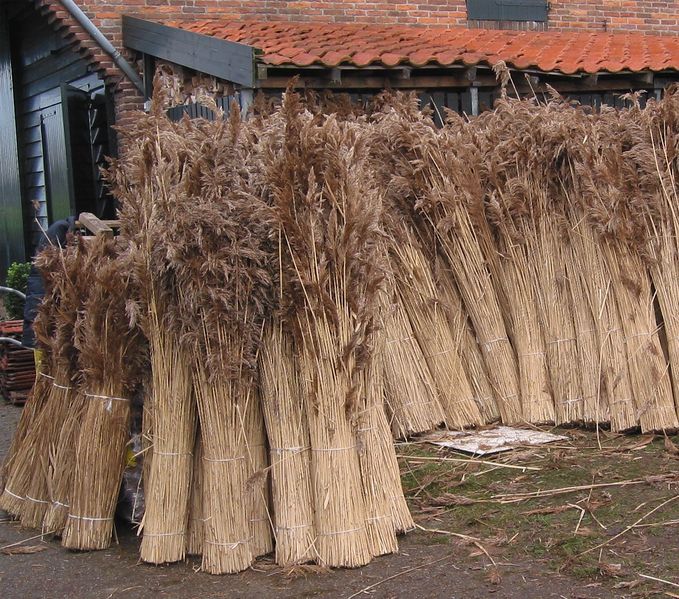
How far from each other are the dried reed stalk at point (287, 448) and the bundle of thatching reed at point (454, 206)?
196cm

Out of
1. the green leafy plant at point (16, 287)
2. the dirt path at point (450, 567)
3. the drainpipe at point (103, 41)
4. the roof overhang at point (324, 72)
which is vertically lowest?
the dirt path at point (450, 567)

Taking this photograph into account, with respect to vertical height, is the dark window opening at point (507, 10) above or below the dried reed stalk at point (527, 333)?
above

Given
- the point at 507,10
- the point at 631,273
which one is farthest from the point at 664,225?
the point at 507,10

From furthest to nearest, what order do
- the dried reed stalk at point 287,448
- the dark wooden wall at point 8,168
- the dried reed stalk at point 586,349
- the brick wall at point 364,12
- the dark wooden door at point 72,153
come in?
the dark wooden wall at point 8,168
the dark wooden door at point 72,153
the brick wall at point 364,12
the dried reed stalk at point 586,349
the dried reed stalk at point 287,448

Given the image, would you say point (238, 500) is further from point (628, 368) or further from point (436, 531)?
point (628, 368)

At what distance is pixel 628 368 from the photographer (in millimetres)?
5719

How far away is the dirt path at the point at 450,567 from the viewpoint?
13.1 ft

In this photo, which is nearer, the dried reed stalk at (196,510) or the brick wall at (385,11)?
the dried reed stalk at (196,510)

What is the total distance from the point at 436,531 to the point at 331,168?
1734 millimetres

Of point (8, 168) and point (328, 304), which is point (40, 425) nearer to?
point (328, 304)

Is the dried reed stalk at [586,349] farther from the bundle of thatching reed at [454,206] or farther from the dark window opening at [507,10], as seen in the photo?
the dark window opening at [507,10]

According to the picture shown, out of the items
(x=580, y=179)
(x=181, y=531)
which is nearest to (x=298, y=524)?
(x=181, y=531)

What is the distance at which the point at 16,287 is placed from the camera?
10250mm

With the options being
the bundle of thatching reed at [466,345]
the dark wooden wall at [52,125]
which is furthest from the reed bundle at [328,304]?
the dark wooden wall at [52,125]
